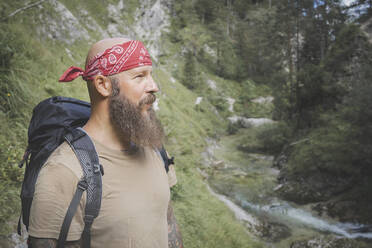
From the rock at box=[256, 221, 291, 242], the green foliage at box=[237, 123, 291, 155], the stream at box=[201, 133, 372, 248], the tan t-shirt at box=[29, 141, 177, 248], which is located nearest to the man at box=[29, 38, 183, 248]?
the tan t-shirt at box=[29, 141, 177, 248]

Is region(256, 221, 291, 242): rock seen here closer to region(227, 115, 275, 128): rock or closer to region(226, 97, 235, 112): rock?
region(227, 115, 275, 128): rock

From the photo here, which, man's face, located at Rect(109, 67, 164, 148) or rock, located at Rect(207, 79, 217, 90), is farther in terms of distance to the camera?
rock, located at Rect(207, 79, 217, 90)

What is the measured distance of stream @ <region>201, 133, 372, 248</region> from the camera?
6223 mm

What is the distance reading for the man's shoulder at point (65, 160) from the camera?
1129mm

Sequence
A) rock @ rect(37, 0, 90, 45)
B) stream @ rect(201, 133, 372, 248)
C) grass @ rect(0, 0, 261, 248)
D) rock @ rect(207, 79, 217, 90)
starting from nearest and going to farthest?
1. grass @ rect(0, 0, 261, 248)
2. stream @ rect(201, 133, 372, 248)
3. rock @ rect(37, 0, 90, 45)
4. rock @ rect(207, 79, 217, 90)

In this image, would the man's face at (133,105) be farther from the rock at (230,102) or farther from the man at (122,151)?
the rock at (230,102)

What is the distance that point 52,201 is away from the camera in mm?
1068

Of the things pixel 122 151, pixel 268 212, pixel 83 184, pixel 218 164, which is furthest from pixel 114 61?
pixel 218 164

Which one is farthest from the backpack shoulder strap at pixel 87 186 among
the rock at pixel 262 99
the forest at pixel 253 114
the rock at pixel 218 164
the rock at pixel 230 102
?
the rock at pixel 262 99

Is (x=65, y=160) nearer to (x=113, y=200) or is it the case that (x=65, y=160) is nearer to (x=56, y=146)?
(x=56, y=146)

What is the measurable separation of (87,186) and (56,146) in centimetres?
30

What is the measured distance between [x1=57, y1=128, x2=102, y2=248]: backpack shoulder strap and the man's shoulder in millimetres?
18

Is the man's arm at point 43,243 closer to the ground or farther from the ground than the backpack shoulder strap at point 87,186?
closer to the ground

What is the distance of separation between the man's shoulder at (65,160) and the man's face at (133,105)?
30cm
